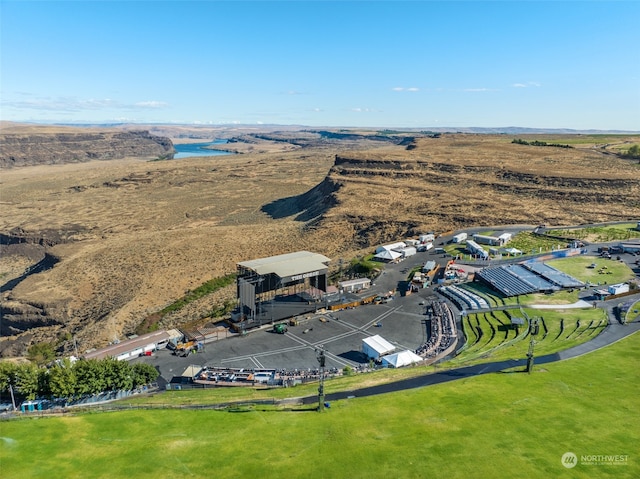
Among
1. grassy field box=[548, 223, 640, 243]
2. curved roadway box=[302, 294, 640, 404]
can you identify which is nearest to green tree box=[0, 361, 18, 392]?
curved roadway box=[302, 294, 640, 404]

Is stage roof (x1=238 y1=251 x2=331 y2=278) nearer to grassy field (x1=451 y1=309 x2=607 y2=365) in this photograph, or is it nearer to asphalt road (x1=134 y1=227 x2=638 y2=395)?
asphalt road (x1=134 y1=227 x2=638 y2=395)

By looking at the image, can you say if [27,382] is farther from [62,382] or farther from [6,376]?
[62,382]

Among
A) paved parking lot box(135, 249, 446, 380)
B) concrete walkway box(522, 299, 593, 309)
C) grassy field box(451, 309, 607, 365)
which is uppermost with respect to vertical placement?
concrete walkway box(522, 299, 593, 309)

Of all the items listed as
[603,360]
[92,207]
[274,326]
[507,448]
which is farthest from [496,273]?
[92,207]

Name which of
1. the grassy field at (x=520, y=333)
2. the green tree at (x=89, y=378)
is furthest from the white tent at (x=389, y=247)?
the green tree at (x=89, y=378)

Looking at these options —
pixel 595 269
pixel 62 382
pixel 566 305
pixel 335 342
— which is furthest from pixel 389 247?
pixel 62 382

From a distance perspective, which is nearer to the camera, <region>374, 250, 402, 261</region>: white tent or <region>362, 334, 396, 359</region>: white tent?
<region>362, 334, 396, 359</region>: white tent
